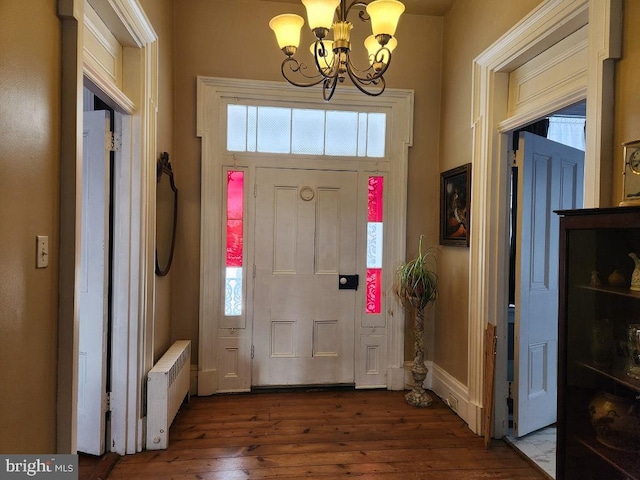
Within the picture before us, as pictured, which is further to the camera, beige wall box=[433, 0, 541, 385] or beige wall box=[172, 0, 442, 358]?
beige wall box=[172, 0, 442, 358]

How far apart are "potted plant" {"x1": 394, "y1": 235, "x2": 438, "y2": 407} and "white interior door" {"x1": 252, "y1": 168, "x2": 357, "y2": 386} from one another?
0.51 m

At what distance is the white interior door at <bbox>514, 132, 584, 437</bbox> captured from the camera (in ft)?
8.50

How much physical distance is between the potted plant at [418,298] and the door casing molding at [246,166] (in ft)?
0.90

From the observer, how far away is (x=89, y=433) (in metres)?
2.29

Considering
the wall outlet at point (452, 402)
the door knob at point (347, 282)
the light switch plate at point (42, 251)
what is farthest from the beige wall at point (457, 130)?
the light switch plate at point (42, 251)

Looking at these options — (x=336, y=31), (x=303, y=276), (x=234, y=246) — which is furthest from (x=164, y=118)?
(x=303, y=276)

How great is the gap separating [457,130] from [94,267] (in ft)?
9.47

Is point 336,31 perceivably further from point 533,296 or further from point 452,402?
point 452,402

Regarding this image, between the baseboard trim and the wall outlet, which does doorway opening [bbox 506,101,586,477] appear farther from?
the wall outlet

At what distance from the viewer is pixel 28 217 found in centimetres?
130

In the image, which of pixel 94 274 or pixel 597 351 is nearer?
pixel 597 351

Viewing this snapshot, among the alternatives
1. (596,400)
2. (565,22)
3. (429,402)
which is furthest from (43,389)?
(565,22)

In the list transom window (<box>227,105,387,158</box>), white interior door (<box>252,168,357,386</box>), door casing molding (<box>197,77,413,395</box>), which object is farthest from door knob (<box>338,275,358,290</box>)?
transom window (<box>227,105,387,158</box>)

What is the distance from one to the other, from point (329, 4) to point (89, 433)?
277cm
